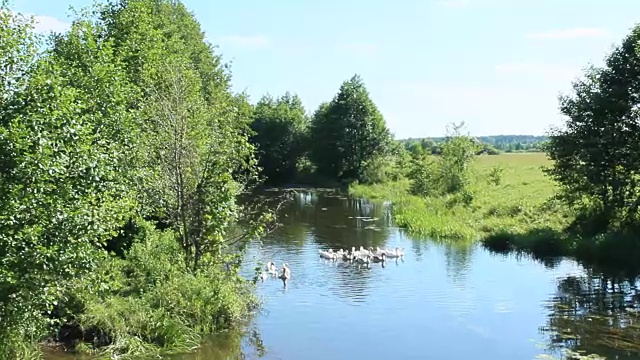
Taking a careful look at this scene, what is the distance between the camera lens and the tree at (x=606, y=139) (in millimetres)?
26250

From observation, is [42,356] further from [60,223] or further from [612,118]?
[612,118]

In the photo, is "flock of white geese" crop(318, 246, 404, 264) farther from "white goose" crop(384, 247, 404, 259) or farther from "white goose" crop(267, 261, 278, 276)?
"white goose" crop(267, 261, 278, 276)

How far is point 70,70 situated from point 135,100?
14.7ft

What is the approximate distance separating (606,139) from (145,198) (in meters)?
18.9

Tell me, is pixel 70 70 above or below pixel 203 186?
above

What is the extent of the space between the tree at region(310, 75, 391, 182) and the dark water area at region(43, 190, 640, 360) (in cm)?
4110

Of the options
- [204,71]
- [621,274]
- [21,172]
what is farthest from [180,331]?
[204,71]

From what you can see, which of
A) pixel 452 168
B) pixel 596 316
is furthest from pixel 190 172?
pixel 452 168

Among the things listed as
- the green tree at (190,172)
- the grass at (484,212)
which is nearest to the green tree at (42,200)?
the green tree at (190,172)

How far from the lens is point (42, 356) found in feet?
45.3

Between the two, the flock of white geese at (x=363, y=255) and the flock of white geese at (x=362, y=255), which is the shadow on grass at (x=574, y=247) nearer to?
the flock of white geese at (x=363, y=255)

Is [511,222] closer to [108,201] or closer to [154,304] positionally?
[154,304]

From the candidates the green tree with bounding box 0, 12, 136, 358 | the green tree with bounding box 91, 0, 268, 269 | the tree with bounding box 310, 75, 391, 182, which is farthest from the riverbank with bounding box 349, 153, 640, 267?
the tree with bounding box 310, 75, 391, 182

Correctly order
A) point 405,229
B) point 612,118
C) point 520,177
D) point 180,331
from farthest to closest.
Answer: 1. point 520,177
2. point 405,229
3. point 612,118
4. point 180,331
